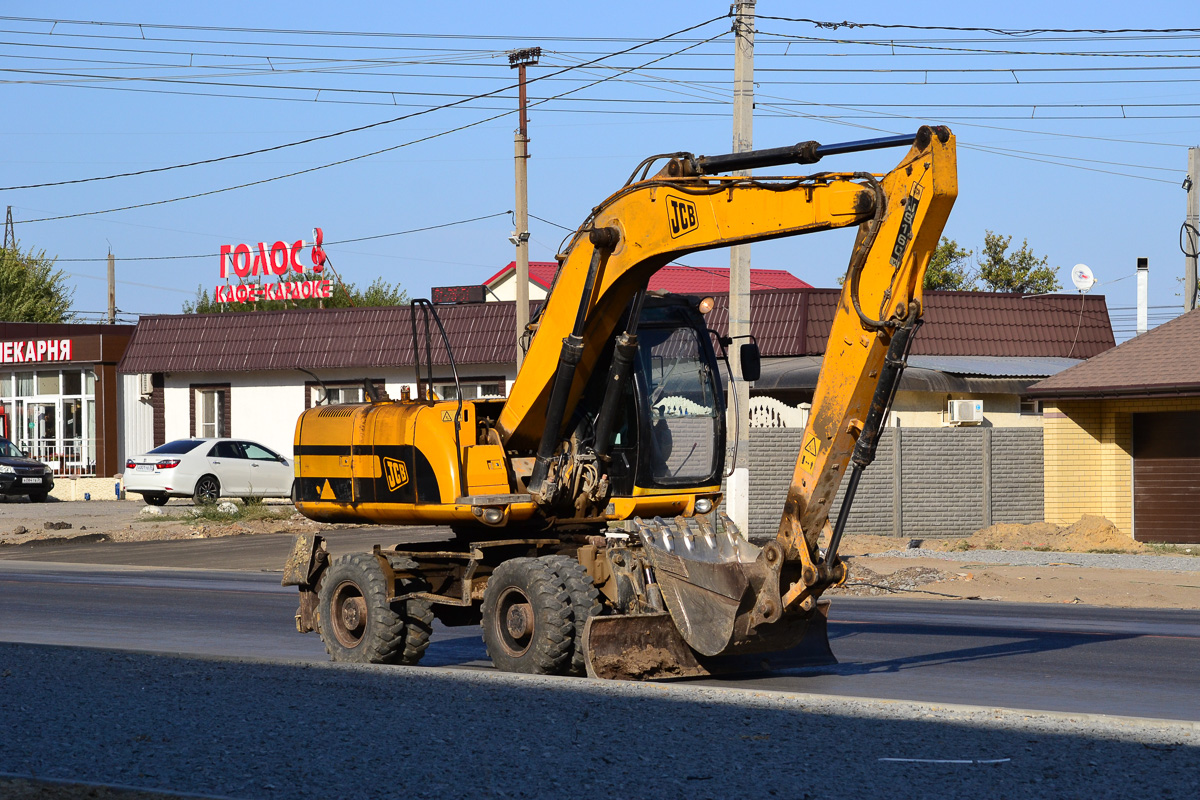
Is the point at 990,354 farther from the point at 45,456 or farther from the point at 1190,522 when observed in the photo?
the point at 45,456

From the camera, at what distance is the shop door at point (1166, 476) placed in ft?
89.9

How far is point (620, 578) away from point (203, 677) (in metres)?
3.03

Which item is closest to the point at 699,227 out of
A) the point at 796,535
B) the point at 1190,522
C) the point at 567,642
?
the point at 796,535

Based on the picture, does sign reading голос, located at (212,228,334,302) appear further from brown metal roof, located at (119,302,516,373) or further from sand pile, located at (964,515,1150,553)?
sand pile, located at (964,515,1150,553)

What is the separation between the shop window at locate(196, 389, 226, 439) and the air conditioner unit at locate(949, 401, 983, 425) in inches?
893

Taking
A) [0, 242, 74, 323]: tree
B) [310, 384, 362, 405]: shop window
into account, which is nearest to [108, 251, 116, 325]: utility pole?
[0, 242, 74, 323]: tree

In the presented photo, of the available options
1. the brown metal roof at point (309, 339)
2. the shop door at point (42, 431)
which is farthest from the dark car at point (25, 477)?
the shop door at point (42, 431)

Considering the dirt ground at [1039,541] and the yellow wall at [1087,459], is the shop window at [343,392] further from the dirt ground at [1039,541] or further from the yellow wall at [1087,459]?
the yellow wall at [1087,459]

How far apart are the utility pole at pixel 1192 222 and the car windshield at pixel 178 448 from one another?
75.4 feet

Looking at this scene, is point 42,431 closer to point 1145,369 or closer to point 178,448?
point 178,448

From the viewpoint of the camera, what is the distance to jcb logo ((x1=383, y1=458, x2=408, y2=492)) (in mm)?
12258

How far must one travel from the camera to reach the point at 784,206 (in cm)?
1033

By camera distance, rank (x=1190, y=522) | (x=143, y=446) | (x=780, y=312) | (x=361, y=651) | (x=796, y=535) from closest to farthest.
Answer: (x=796, y=535), (x=361, y=651), (x=1190, y=522), (x=780, y=312), (x=143, y=446)

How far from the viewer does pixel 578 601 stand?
35.5 feet
